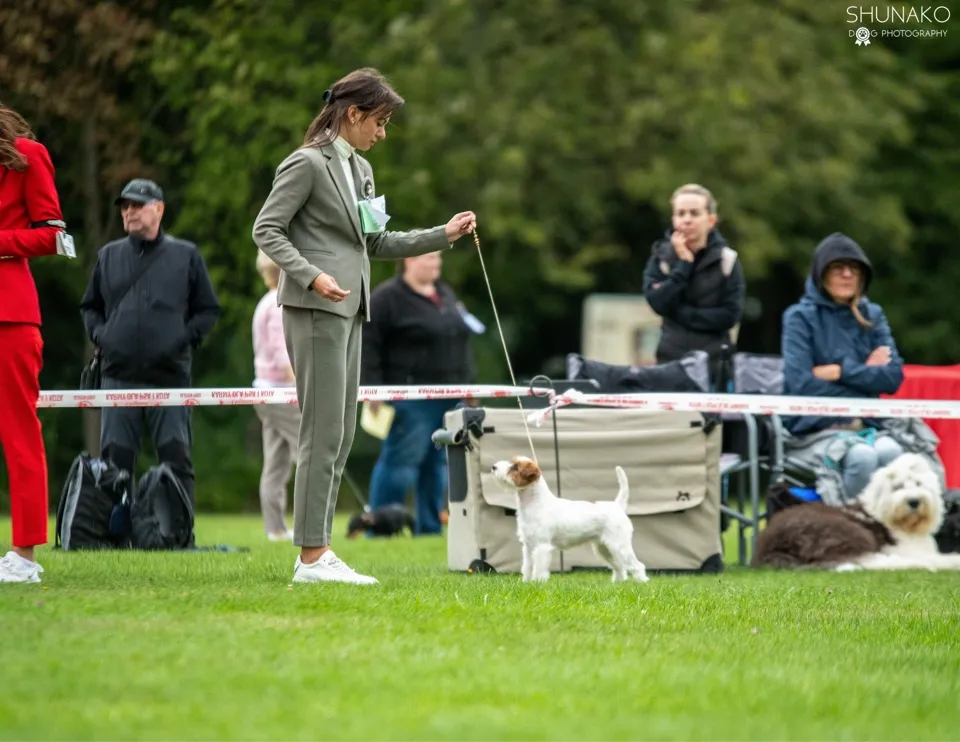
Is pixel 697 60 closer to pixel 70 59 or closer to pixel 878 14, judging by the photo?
pixel 878 14

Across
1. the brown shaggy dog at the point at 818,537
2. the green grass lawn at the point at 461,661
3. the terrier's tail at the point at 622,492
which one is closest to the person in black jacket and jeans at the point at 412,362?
the brown shaggy dog at the point at 818,537

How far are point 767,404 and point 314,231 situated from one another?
141 inches

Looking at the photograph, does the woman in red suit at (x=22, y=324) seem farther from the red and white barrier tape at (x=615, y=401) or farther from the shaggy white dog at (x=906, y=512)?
the shaggy white dog at (x=906, y=512)

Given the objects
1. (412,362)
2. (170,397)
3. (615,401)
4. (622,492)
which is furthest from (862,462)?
(412,362)

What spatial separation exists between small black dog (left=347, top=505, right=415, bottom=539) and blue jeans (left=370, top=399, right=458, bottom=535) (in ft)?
0.78

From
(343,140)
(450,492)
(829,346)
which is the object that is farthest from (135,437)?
(829,346)

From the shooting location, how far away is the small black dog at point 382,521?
12.4 meters

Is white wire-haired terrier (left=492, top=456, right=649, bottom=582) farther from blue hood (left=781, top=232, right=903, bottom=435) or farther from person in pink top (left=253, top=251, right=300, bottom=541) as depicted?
person in pink top (left=253, top=251, right=300, bottom=541)

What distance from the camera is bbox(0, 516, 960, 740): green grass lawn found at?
14.3ft

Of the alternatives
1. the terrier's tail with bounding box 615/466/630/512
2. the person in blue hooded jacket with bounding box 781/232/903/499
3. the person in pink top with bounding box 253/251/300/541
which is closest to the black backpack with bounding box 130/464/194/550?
the person in pink top with bounding box 253/251/300/541

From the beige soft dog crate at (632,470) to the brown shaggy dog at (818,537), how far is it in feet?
2.06

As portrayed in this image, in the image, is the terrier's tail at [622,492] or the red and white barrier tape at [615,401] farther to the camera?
the red and white barrier tape at [615,401]

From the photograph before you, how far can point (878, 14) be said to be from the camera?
21.7 m

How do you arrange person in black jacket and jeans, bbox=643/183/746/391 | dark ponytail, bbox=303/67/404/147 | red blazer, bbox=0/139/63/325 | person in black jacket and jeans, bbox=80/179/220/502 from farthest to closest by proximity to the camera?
person in black jacket and jeans, bbox=643/183/746/391 → person in black jacket and jeans, bbox=80/179/220/502 → dark ponytail, bbox=303/67/404/147 → red blazer, bbox=0/139/63/325
